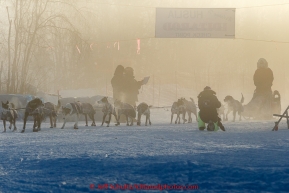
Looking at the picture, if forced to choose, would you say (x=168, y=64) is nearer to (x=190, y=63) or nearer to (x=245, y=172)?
(x=190, y=63)

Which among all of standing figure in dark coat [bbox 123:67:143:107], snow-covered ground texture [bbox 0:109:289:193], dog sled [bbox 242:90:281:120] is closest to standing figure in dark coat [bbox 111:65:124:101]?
standing figure in dark coat [bbox 123:67:143:107]

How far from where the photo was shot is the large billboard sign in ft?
57.9

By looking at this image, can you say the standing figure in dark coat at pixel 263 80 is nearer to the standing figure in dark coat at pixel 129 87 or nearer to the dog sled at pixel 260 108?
the dog sled at pixel 260 108

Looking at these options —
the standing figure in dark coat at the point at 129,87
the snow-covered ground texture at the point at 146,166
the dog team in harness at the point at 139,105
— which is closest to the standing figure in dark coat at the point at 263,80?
the dog team in harness at the point at 139,105

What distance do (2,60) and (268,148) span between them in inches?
724

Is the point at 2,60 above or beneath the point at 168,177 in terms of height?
above

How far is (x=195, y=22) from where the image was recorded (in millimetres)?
17812

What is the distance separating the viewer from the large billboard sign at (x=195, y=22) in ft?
57.9

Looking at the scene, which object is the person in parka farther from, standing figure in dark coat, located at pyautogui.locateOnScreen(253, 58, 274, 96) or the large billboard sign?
the large billboard sign

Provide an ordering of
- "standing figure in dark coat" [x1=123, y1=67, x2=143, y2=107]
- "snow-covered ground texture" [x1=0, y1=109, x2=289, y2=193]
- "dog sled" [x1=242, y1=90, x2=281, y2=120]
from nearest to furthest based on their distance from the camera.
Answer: "snow-covered ground texture" [x1=0, y1=109, x2=289, y2=193] < "standing figure in dark coat" [x1=123, y1=67, x2=143, y2=107] < "dog sled" [x1=242, y1=90, x2=281, y2=120]

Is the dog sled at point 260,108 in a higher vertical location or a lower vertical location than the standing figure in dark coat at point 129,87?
lower

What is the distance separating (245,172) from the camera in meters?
4.57

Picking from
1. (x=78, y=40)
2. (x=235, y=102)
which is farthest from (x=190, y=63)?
(x=235, y=102)

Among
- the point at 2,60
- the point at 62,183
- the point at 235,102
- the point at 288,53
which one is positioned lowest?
the point at 62,183
